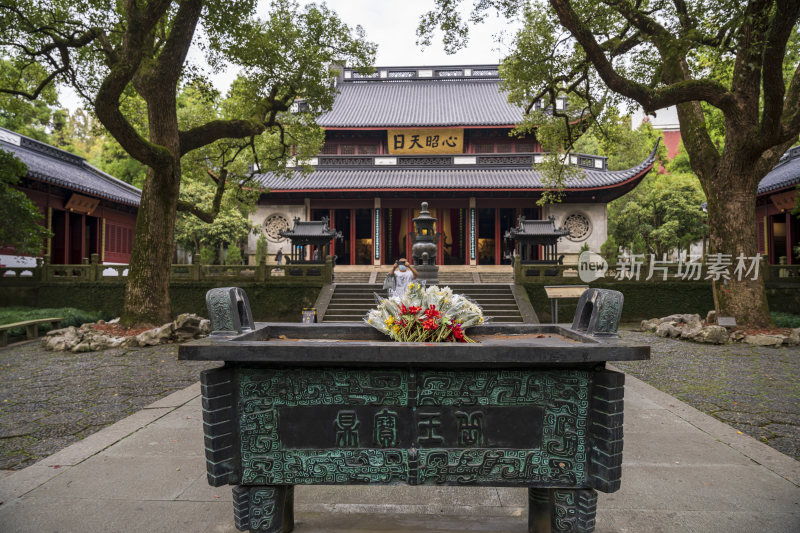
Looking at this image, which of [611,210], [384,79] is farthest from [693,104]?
[611,210]

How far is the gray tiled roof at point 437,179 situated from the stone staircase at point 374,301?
611 centimetres

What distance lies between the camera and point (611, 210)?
31.9m

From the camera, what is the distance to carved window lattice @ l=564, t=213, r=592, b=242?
65.8ft

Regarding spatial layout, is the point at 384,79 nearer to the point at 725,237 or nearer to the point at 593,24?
the point at 593,24

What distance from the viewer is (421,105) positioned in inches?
963

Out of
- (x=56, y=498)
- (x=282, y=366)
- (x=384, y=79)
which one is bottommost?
(x=56, y=498)

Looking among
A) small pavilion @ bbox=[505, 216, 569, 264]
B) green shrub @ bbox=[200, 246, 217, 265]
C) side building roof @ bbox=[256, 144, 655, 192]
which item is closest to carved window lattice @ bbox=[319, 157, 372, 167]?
side building roof @ bbox=[256, 144, 655, 192]

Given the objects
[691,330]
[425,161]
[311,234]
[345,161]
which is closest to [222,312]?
[691,330]

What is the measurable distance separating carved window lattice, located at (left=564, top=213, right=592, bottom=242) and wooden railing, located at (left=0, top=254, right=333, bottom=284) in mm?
11537

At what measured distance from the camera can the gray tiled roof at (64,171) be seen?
1487 centimetres

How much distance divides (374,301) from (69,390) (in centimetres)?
813

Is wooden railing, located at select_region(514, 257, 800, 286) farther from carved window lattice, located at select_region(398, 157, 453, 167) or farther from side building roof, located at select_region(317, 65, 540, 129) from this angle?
side building roof, located at select_region(317, 65, 540, 129)

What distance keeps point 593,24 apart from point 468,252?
11684mm

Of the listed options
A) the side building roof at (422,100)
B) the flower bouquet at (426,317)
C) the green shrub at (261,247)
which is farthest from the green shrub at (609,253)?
the flower bouquet at (426,317)
